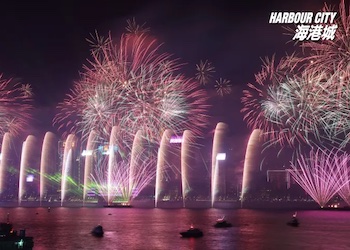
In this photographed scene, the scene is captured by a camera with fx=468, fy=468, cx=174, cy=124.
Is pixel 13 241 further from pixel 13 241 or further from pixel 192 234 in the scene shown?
pixel 192 234

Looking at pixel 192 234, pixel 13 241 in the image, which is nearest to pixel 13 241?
pixel 13 241

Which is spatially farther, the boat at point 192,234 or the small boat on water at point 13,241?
the boat at point 192,234

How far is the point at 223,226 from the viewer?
74188 mm

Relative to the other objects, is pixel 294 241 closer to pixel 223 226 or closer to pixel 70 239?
pixel 223 226

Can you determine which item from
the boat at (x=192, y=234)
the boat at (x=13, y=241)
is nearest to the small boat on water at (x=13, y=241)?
the boat at (x=13, y=241)

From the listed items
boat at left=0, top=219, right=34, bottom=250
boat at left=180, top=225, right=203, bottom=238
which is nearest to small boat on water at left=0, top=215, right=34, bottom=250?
boat at left=0, top=219, right=34, bottom=250

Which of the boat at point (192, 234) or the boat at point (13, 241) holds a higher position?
the boat at point (13, 241)

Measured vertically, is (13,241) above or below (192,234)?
above

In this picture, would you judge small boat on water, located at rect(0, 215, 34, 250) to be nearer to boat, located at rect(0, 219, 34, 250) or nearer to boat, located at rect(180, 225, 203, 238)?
boat, located at rect(0, 219, 34, 250)

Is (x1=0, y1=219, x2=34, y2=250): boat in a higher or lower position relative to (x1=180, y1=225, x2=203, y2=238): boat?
higher

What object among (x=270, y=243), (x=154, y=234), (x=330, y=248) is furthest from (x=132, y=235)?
(x=330, y=248)

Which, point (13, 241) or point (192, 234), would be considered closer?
point (13, 241)

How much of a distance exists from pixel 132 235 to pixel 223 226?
17126 millimetres

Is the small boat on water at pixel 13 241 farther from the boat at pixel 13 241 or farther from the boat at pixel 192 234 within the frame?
the boat at pixel 192 234
